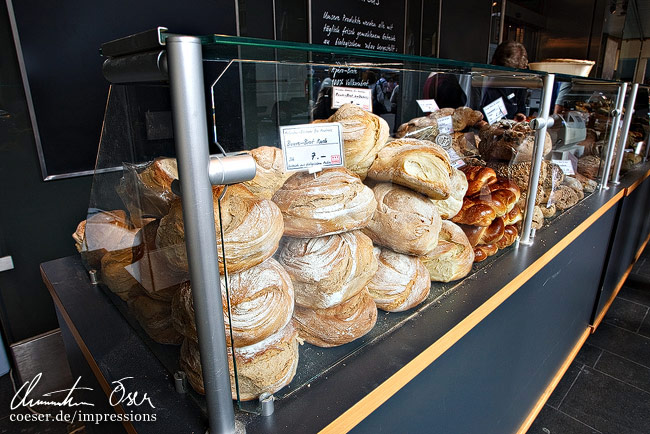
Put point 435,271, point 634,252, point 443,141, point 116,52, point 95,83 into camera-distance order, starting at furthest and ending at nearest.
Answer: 1. point 634,252
2. point 95,83
3. point 443,141
4. point 435,271
5. point 116,52

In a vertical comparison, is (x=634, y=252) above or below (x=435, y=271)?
below

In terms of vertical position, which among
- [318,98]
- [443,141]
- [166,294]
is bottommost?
[166,294]

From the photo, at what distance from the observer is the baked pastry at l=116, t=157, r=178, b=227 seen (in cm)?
67

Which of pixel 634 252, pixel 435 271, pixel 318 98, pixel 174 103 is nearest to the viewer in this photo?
pixel 174 103

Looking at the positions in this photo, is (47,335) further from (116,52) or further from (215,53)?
(215,53)

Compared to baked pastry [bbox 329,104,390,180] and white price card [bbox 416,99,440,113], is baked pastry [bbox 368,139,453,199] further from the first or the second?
white price card [bbox 416,99,440,113]

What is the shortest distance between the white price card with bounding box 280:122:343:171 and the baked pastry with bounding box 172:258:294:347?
0.20m

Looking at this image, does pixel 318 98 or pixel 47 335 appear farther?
pixel 47 335

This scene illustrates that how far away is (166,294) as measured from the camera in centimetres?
79

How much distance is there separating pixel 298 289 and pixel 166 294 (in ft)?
0.82

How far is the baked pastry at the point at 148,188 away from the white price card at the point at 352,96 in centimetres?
51

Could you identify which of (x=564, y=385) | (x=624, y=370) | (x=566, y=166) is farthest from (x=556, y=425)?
(x=566, y=166)

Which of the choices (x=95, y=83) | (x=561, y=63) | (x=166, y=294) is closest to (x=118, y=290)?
(x=166, y=294)

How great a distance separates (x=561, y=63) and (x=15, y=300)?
2961mm
